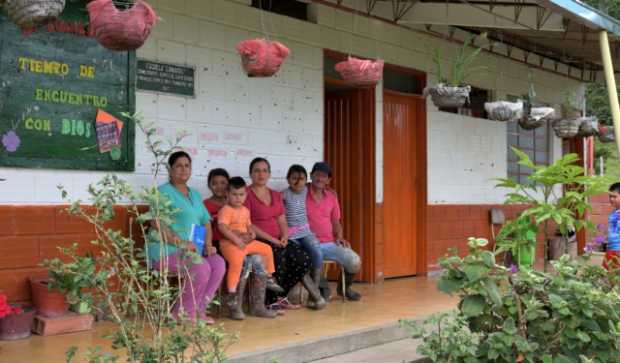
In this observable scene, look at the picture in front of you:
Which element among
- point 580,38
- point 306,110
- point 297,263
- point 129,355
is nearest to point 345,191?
point 306,110

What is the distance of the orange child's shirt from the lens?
5754 millimetres

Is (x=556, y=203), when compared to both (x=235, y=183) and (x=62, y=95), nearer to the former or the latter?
(x=235, y=183)

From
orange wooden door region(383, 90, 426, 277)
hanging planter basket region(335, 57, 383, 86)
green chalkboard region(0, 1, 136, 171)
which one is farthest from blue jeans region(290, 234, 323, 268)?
orange wooden door region(383, 90, 426, 277)

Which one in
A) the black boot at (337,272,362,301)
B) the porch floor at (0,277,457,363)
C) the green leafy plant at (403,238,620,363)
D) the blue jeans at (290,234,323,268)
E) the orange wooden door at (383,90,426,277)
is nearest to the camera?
the green leafy plant at (403,238,620,363)

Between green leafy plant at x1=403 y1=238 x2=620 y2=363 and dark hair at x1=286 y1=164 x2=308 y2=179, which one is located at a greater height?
dark hair at x1=286 y1=164 x2=308 y2=179

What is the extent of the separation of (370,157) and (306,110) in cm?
110

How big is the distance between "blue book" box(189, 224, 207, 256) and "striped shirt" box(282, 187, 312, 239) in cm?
116

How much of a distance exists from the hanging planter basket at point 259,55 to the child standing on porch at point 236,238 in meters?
1.09

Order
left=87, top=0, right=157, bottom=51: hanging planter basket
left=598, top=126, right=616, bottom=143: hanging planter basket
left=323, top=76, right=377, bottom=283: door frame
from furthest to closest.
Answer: left=598, top=126, right=616, bottom=143: hanging planter basket < left=323, top=76, right=377, bottom=283: door frame < left=87, top=0, right=157, bottom=51: hanging planter basket

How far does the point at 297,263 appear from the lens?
20.4ft

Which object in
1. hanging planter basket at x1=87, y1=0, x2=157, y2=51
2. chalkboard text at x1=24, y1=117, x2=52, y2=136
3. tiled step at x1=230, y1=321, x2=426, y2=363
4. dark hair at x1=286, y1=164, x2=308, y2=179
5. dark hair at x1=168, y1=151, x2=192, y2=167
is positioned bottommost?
tiled step at x1=230, y1=321, x2=426, y2=363

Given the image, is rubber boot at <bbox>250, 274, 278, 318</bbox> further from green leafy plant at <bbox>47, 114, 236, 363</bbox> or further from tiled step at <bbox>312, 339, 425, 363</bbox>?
green leafy plant at <bbox>47, 114, 236, 363</bbox>

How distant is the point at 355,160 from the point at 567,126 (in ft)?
10.5

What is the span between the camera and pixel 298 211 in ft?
21.5
